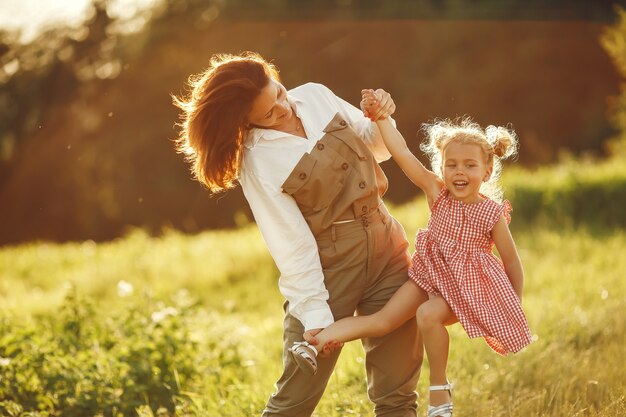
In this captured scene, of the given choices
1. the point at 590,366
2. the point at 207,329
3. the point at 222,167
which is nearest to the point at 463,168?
the point at 222,167

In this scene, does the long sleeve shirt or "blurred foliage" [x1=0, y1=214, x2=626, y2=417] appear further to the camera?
"blurred foliage" [x1=0, y1=214, x2=626, y2=417]

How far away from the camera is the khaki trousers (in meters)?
3.53

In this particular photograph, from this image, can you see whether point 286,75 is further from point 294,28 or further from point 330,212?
point 330,212

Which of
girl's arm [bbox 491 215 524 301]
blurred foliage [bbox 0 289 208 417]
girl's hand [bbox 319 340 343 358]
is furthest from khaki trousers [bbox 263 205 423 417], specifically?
blurred foliage [bbox 0 289 208 417]

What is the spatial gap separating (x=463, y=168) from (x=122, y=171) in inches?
934

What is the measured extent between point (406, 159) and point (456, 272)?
491 mm

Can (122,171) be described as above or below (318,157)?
above

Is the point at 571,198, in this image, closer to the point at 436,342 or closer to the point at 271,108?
the point at 436,342

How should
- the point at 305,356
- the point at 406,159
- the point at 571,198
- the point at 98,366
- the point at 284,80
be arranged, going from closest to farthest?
the point at 305,356
the point at 406,159
the point at 98,366
the point at 571,198
the point at 284,80

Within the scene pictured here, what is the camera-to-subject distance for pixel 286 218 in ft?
11.3

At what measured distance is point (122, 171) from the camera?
26172mm

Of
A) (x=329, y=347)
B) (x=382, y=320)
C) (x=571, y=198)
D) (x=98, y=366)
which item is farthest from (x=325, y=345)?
(x=571, y=198)

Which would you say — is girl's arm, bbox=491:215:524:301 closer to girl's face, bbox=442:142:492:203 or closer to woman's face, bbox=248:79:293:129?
girl's face, bbox=442:142:492:203

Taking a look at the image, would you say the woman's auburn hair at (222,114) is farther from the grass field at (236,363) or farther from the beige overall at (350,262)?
the grass field at (236,363)
